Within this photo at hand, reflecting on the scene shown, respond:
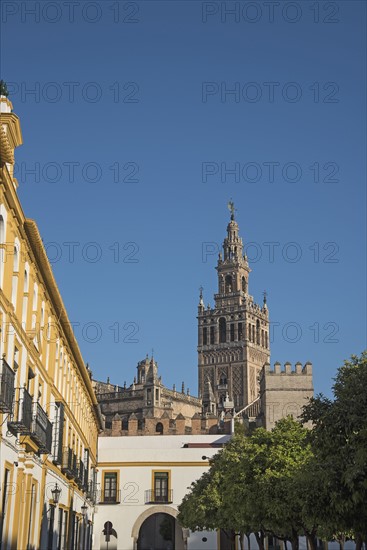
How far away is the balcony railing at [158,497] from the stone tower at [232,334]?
79863 millimetres

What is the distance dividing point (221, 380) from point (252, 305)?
1493 cm

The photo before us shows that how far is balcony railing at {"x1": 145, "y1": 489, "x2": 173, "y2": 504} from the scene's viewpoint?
51.3 metres

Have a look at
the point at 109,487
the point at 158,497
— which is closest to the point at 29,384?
the point at 158,497

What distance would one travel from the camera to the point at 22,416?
63.3 feet

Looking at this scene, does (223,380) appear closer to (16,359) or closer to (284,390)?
(284,390)

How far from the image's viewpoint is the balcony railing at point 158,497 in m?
51.3

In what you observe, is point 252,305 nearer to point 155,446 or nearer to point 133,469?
point 155,446

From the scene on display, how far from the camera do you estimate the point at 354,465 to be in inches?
607

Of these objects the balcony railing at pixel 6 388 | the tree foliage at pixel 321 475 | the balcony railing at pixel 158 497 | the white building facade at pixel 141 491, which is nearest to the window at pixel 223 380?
the white building facade at pixel 141 491

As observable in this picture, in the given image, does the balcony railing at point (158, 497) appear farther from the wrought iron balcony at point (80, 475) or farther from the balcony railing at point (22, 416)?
the balcony railing at point (22, 416)

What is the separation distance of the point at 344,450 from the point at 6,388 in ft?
24.9

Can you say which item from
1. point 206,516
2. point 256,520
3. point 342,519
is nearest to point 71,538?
point 206,516

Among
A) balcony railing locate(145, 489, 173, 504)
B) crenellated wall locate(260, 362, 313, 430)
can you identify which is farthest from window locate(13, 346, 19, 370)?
crenellated wall locate(260, 362, 313, 430)

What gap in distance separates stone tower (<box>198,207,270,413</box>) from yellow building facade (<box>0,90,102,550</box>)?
101158 mm
